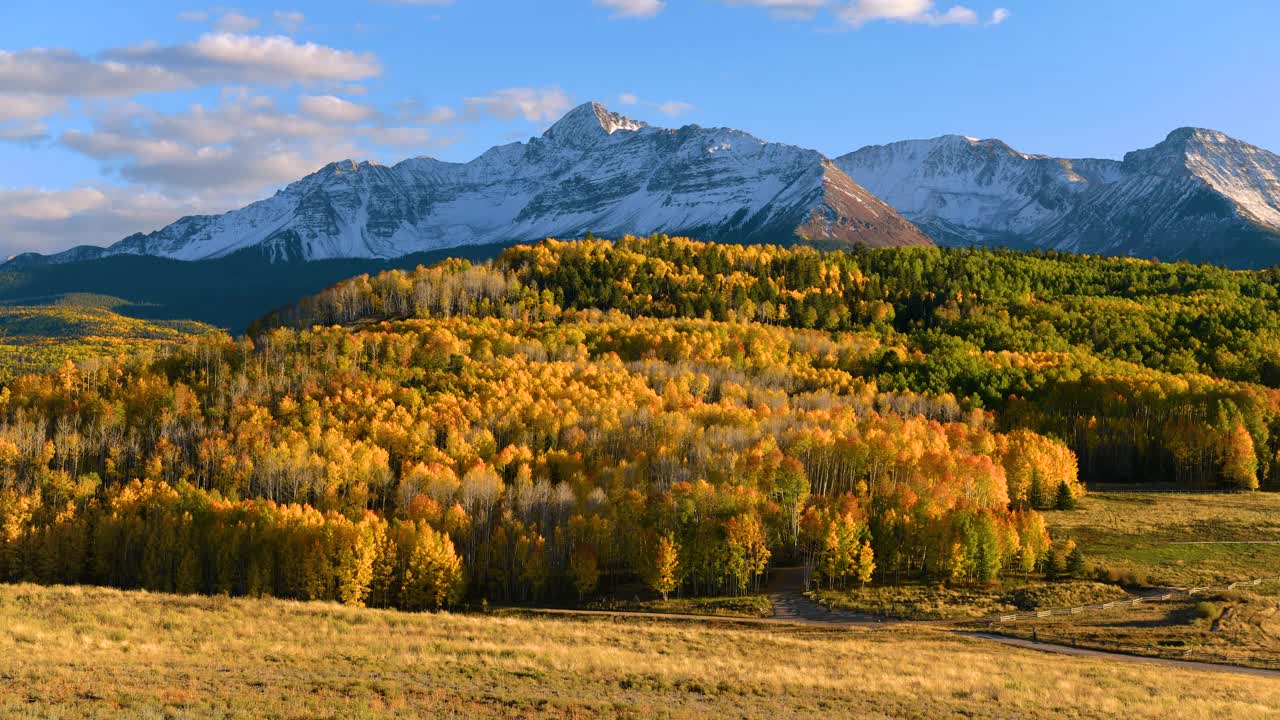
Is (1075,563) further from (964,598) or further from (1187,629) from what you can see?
(1187,629)

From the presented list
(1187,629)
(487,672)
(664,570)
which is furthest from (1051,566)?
(487,672)

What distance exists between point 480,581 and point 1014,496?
73.9m

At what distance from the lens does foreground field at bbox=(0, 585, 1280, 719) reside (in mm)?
46531

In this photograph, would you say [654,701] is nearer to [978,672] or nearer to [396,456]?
[978,672]

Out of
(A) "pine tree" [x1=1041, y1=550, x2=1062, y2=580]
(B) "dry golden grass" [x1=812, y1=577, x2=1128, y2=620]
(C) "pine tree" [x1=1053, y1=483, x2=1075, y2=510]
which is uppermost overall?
(C) "pine tree" [x1=1053, y1=483, x2=1075, y2=510]

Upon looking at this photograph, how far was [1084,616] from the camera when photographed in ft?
317

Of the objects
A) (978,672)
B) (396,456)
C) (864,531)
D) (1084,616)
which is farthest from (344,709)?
(396,456)

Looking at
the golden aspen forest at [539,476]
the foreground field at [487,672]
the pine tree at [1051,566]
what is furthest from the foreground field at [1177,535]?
the foreground field at [487,672]

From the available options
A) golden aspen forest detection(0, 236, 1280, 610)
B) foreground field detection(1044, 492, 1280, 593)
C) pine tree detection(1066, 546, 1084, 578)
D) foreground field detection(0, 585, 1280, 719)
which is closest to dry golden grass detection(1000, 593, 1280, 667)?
foreground field detection(0, 585, 1280, 719)

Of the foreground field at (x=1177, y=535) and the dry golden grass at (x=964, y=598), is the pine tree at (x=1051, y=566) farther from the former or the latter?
the foreground field at (x=1177, y=535)

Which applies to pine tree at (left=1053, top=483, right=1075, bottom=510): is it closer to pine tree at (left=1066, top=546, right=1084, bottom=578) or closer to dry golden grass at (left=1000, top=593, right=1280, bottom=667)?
pine tree at (left=1066, top=546, right=1084, bottom=578)

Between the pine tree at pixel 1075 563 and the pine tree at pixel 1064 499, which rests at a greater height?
the pine tree at pixel 1064 499

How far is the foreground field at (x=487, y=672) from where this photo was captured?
4653 centimetres

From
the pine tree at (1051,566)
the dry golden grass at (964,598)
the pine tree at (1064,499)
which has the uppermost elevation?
the pine tree at (1064,499)
